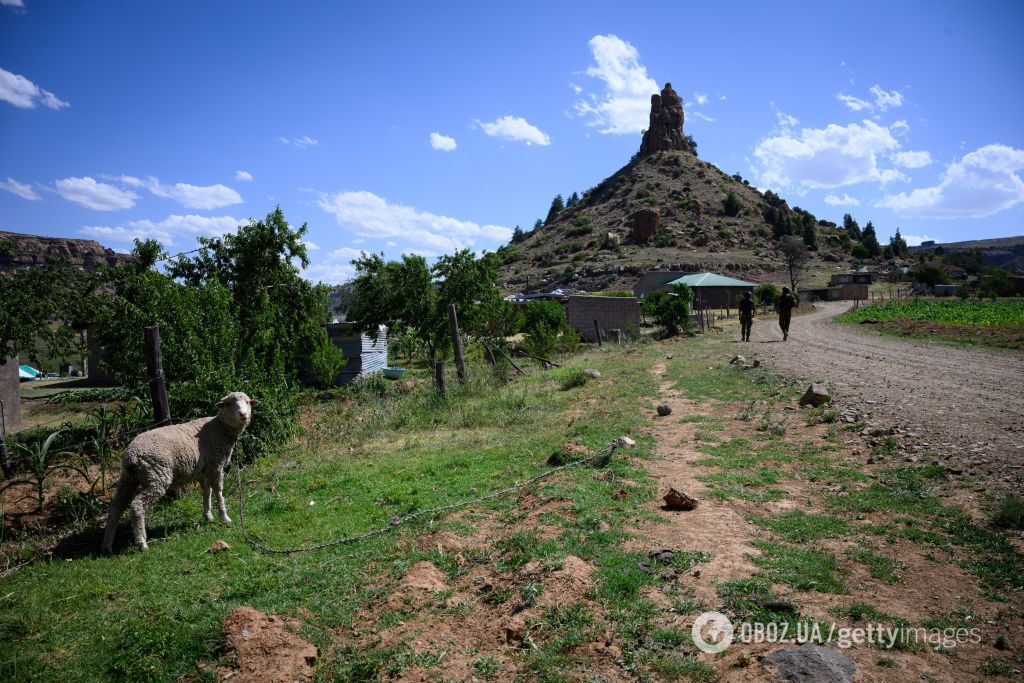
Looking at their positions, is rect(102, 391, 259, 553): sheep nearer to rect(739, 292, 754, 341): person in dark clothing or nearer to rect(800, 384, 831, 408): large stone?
rect(800, 384, 831, 408): large stone

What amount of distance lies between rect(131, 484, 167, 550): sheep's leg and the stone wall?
9.02 metres

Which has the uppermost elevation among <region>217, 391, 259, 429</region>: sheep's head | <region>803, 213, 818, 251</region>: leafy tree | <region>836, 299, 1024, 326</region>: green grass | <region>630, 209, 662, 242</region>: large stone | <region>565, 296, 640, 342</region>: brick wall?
<region>630, 209, 662, 242</region>: large stone

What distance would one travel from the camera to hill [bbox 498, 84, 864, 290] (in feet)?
252

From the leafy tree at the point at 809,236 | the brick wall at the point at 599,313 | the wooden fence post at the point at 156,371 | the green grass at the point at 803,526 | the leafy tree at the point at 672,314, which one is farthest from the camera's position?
the leafy tree at the point at 809,236

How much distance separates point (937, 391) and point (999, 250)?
596ft

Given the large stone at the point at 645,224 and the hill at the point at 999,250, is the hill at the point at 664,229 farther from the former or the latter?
the hill at the point at 999,250

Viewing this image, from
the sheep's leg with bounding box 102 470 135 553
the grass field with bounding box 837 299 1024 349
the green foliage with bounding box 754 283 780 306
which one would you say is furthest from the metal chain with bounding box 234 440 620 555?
the green foliage with bounding box 754 283 780 306

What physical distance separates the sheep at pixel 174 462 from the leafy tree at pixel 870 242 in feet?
353

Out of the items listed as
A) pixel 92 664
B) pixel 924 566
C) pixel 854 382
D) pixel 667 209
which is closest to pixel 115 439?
pixel 92 664

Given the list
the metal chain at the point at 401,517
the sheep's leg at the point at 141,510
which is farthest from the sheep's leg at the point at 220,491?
the sheep's leg at the point at 141,510

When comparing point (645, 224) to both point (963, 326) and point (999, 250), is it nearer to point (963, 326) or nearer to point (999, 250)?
point (963, 326)

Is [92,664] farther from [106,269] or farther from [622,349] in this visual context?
[622,349]

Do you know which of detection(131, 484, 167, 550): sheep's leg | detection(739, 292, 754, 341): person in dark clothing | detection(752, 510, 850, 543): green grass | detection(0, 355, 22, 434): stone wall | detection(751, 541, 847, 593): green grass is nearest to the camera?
detection(751, 541, 847, 593): green grass

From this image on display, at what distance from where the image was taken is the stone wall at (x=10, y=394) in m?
12.0
